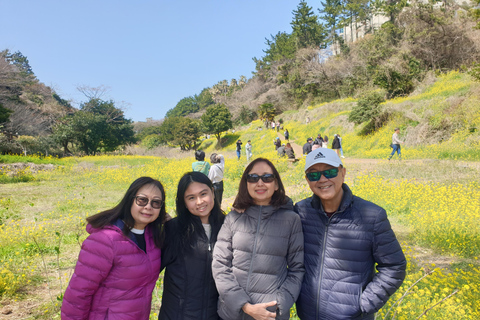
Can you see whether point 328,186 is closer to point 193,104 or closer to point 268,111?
point 268,111

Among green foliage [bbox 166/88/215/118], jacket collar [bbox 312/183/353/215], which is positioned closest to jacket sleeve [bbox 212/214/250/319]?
jacket collar [bbox 312/183/353/215]

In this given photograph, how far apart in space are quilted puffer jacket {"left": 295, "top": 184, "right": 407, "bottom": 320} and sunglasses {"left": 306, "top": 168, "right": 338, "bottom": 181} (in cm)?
15

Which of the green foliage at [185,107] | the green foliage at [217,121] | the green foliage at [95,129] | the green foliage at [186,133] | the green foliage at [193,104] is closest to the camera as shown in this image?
the green foliage at [95,129]

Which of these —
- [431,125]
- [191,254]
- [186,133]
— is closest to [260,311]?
[191,254]

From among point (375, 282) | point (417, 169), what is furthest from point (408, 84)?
point (375, 282)

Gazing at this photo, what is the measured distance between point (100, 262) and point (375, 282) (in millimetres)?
1624

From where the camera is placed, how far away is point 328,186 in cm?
172

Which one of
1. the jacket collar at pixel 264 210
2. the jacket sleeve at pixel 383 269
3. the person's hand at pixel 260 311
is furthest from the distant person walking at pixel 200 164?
the jacket sleeve at pixel 383 269

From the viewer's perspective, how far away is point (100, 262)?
5.26 ft

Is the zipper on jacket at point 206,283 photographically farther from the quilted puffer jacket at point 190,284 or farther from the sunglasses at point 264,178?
the sunglasses at point 264,178

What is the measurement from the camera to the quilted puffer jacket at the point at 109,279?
1.59 m

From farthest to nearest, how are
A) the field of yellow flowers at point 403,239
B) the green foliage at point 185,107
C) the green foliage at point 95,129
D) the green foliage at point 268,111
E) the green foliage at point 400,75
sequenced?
the green foliage at point 185,107, the green foliage at point 268,111, the green foliage at point 95,129, the green foliage at point 400,75, the field of yellow flowers at point 403,239

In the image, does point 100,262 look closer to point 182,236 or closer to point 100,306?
point 100,306

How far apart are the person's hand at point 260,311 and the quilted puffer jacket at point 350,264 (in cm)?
30
